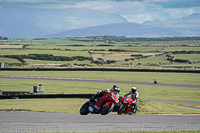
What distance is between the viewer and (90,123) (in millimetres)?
27375

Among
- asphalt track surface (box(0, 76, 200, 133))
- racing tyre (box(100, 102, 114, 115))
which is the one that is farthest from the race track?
racing tyre (box(100, 102, 114, 115))

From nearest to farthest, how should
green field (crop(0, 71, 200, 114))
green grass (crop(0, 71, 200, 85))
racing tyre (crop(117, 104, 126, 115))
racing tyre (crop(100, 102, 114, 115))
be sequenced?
racing tyre (crop(100, 102, 114, 115)) → racing tyre (crop(117, 104, 126, 115)) → green field (crop(0, 71, 200, 114)) → green grass (crop(0, 71, 200, 85))

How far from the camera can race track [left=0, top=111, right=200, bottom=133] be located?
2525 cm

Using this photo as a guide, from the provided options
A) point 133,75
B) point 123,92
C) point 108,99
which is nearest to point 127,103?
point 108,99

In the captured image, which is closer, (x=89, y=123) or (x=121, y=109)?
(x=121, y=109)

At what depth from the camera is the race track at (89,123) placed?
2525 cm

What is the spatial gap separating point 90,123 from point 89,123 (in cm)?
8

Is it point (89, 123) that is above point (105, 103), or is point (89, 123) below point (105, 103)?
below

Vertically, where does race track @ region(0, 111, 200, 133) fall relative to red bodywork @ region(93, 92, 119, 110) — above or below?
below

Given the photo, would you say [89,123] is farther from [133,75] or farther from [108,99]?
[133,75]

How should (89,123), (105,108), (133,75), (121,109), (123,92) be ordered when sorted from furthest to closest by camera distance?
(133,75)
(123,92)
(89,123)
(121,109)
(105,108)

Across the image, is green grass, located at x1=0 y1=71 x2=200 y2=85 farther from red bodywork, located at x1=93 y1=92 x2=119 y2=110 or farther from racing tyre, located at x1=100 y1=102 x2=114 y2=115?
racing tyre, located at x1=100 y1=102 x2=114 y2=115

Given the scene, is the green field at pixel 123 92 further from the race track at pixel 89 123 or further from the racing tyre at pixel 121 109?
the racing tyre at pixel 121 109

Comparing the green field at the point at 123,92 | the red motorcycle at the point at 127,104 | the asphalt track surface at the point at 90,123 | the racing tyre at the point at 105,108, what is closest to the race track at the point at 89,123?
the asphalt track surface at the point at 90,123
